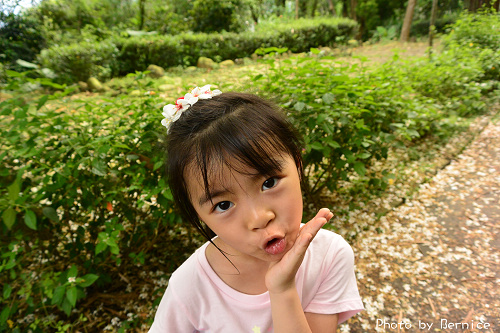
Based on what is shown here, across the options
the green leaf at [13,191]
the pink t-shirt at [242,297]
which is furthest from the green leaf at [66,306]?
the pink t-shirt at [242,297]

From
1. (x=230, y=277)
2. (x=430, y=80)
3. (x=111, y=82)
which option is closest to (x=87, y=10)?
(x=111, y=82)

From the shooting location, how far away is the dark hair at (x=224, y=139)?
2.69 ft

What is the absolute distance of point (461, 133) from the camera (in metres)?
3.97

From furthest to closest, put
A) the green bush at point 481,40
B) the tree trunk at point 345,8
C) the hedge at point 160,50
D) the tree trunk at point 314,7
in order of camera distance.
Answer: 1. the tree trunk at point 314,7
2. the tree trunk at point 345,8
3. the hedge at point 160,50
4. the green bush at point 481,40

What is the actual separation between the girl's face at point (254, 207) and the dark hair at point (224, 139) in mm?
22

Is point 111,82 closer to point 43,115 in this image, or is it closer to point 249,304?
point 43,115

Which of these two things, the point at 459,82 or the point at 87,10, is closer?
the point at 459,82

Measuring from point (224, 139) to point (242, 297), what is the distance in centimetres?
55

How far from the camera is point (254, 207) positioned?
0.79 metres

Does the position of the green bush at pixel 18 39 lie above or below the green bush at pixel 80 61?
above

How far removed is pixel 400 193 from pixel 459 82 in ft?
7.44

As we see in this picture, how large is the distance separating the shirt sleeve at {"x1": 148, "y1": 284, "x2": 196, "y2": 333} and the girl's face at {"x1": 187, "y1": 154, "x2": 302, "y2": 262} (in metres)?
0.35

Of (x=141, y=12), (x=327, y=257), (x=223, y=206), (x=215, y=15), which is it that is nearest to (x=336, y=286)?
(x=327, y=257)

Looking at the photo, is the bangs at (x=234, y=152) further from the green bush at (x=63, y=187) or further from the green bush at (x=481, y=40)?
the green bush at (x=481, y=40)
